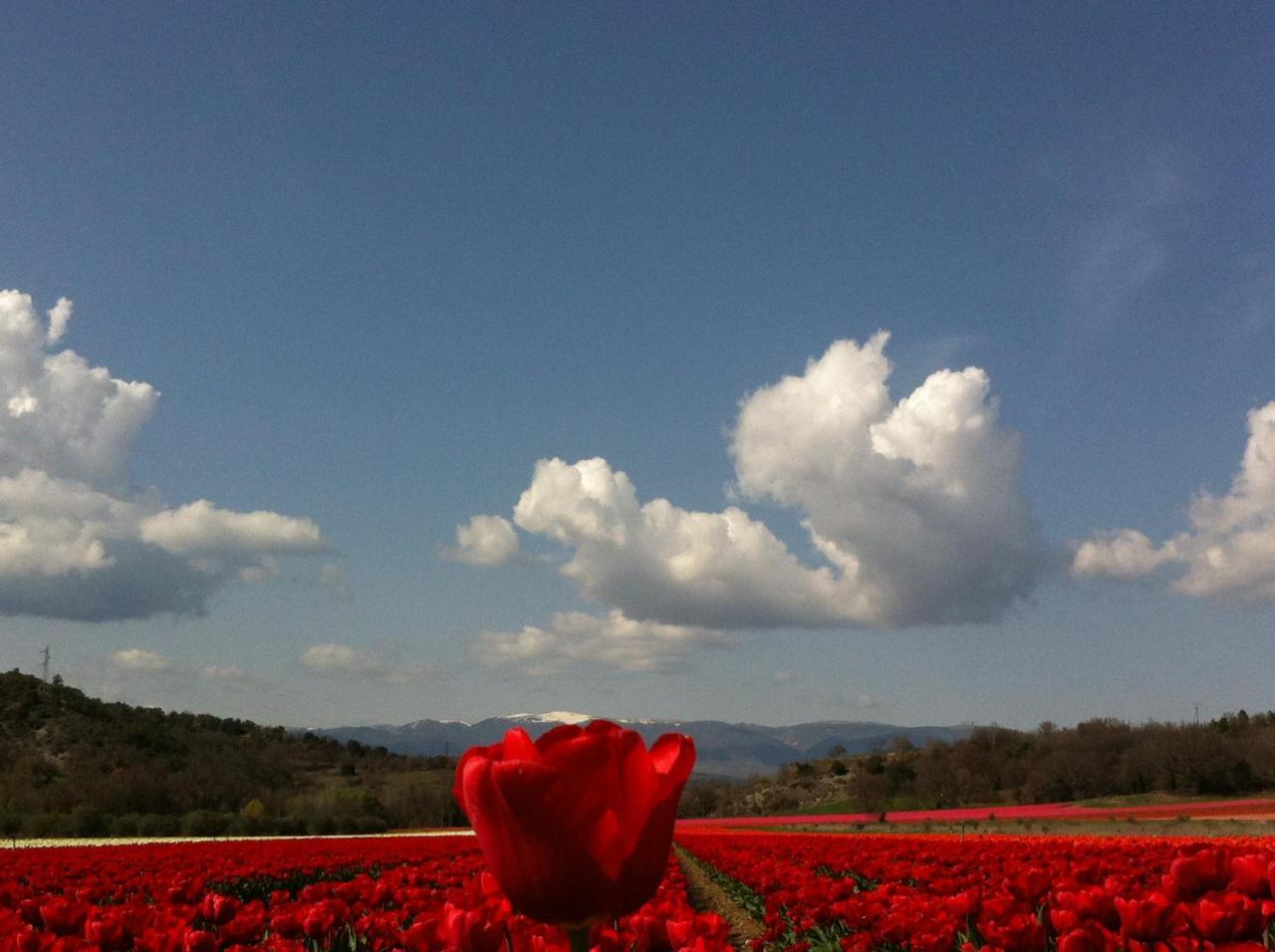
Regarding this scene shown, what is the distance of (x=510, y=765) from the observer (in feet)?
4.81

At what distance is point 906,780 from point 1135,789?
21086 millimetres

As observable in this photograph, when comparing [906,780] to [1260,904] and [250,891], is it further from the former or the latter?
[1260,904]

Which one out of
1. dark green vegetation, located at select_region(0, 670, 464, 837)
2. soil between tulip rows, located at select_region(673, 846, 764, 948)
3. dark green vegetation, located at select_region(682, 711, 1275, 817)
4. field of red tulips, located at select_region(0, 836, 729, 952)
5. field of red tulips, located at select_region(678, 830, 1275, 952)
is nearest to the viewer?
field of red tulips, located at select_region(0, 836, 729, 952)

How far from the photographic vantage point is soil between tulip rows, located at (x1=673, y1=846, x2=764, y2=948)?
12413mm

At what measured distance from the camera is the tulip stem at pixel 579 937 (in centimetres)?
152

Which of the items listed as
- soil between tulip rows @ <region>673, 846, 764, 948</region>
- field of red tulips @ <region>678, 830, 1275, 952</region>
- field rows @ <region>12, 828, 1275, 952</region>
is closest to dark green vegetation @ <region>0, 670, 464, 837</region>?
soil between tulip rows @ <region>673, 846, 764, 948</region>

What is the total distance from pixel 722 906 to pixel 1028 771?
57.9 m

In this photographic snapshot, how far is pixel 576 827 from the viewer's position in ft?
4.91

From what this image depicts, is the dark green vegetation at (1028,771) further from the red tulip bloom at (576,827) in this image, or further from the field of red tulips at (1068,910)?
the red tulip bloom at (576,827)

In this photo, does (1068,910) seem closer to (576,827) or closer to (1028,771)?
(576,827)

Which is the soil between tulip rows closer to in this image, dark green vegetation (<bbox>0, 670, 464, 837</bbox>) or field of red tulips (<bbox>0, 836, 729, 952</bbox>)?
field of red tulips (<bbox>0, 836, 729, 952</bbox>)

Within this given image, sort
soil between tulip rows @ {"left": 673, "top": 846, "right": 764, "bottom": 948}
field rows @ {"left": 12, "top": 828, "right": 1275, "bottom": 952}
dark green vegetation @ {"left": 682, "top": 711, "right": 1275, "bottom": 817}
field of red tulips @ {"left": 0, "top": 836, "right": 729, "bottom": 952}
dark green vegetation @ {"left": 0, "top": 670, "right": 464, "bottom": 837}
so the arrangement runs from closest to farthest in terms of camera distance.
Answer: field of red tulips @ {"left": 0, "top": 836, "right": 729, "bottom": 952}, field rows @ {"left": 12, "top": 828, "right": 1275, "bottom": 952}, soil between tulip rows @ {"left": 673, "top": 846, "right": 764, "bottom": 948}, dark green vegetation @ {"left": 0, "top": 670, "right": 464, "bottom": 837}, dark green vegetation @ {"left": 682, "top": 711, "right": 1275, "bottom": 817}

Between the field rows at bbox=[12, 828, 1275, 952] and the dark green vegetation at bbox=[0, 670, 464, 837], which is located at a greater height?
the field rows at bbox=[12, 828, 1275, 952]

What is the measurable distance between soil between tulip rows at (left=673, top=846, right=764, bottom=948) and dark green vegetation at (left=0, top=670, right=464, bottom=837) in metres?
28.9
